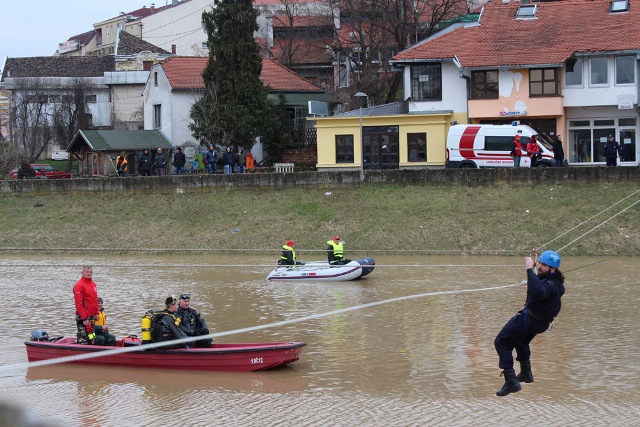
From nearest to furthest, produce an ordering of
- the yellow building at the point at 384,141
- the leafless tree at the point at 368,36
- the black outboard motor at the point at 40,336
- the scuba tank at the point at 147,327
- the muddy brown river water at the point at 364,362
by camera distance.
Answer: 1. the muddy brown river water at the point at 364,362
2. the scuba tank at the point at 147,327
3. the black outboard motor at the point at 40,336
4. the yellow building at the point at 384,141
5. the leafless tree at the point at 368,36

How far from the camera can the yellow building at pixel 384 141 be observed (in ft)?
143

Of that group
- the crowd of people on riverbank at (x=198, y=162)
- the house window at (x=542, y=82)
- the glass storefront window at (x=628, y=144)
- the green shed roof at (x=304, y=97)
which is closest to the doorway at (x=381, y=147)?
the crowd of people on riverbank at (x=198, y=162)

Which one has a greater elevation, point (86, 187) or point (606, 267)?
point (86, 187)

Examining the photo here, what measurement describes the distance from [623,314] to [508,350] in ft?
35.3

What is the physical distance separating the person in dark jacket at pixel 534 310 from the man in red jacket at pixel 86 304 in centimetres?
747

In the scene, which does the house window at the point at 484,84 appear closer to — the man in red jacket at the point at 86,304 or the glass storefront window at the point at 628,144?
the glass storefront window at the point at 628,144

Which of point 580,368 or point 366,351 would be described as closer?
point 580,368

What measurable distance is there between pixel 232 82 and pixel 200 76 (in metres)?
8.63

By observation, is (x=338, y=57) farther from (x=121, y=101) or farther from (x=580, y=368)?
(x=580, y=368)

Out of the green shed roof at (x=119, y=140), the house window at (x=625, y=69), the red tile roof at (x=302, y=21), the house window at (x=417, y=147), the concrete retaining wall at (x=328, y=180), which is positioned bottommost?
the concrete retaining wall at (x=328, y=180)

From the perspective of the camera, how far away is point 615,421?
12672 mm

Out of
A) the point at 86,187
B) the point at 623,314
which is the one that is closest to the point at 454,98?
the point at 86,187

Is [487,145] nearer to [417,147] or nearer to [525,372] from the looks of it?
[417,147]

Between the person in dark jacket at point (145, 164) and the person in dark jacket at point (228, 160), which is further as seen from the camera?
the person in dark jacket at point (145, 164)
